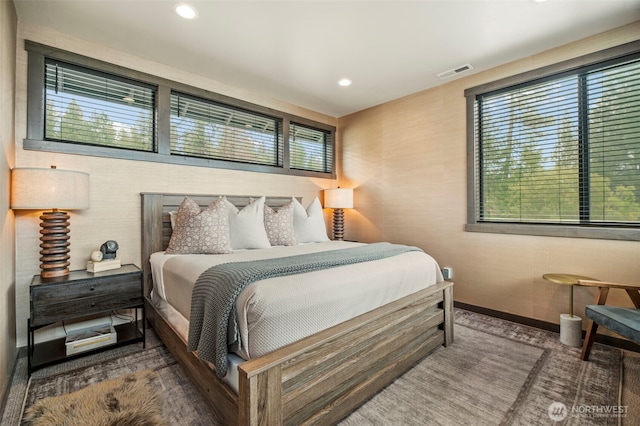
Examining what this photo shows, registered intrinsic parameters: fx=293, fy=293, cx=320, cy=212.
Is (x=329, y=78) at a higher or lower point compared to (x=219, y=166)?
higher

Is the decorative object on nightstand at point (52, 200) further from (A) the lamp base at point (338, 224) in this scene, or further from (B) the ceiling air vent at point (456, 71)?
(B) the ceiling air vent at point (456, 71)

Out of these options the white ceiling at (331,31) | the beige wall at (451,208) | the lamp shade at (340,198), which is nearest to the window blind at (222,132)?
the white ceiling at (331,31)

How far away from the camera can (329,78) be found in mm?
3430

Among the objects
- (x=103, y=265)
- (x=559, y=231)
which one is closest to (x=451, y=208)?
(x=559, y=231)

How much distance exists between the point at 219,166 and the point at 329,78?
1.66 metres

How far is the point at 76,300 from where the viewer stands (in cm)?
215

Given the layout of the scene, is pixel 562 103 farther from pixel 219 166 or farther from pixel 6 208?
pixel 6 208

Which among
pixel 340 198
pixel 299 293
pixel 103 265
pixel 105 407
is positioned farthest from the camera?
pixel 340 198

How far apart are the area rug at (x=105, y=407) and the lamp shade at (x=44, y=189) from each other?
49.5 inches

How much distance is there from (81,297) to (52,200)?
2.41 feet

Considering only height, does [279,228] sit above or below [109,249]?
above

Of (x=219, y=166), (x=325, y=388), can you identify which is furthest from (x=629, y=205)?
(x=219, y=166)

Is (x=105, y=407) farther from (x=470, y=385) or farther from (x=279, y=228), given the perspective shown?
(x=470, y=385)

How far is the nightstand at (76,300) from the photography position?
202 cm
